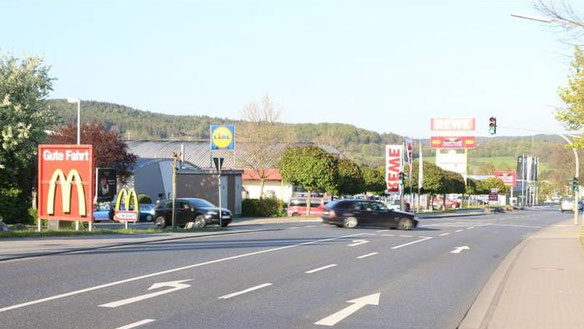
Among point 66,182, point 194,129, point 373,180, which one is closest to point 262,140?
point 373,180

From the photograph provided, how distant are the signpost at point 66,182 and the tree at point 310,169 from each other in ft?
94.4

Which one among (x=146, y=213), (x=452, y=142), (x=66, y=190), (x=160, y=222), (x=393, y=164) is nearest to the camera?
(x=66, y=190)

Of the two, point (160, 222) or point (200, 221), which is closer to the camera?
point (200, 221)

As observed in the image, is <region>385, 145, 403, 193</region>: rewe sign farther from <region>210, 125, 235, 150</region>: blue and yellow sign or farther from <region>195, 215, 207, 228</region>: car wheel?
<region>195, 215, 207, 228</region>: car wheel

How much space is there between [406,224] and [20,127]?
61.2 feet

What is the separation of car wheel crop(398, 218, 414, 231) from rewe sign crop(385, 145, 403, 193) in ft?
85.7

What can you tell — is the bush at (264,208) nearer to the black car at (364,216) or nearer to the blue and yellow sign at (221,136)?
the blue and yellow sign at (221,136)

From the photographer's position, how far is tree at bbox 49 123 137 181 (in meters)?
46.1

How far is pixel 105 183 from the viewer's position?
94.6 feet

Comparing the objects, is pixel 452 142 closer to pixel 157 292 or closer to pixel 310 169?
pixel 310 169

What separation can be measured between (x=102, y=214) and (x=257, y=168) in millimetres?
32398

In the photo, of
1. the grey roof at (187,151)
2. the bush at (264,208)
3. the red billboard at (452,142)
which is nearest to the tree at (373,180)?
the bush at (264,208)

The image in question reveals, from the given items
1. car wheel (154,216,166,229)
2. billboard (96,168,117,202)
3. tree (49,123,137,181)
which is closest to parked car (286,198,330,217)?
tree (49,123,137,181)

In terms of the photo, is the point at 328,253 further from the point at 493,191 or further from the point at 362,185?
the point at 493,191
